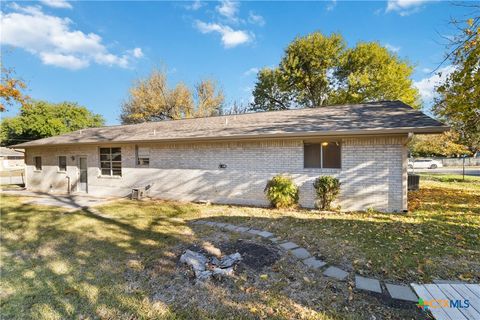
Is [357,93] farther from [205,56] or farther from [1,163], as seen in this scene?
[1,163]

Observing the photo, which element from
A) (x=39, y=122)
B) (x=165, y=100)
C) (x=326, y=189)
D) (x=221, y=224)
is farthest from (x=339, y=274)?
(x=39, y=122)

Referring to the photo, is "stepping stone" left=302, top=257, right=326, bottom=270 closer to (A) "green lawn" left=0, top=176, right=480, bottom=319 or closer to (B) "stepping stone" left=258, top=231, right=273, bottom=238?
(A) "green lawn" left=0, top=176, right=480, bottom=319

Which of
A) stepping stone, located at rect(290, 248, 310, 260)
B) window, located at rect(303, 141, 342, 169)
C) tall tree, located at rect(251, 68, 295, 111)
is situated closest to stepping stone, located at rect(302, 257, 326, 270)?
stepping stone, located at rect(290, 248, 310, 260)

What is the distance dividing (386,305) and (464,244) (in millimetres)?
3409

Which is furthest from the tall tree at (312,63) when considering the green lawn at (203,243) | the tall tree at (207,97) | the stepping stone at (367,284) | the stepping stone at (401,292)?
the stepping stone at (401,292)

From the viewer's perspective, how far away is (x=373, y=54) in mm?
22922

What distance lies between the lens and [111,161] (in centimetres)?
1224

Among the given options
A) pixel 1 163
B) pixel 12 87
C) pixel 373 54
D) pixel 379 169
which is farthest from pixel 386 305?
pixel 1 163

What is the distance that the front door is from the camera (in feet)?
42.5

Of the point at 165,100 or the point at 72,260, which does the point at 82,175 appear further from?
the point at 165,100

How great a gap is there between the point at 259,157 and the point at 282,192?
1.68 m

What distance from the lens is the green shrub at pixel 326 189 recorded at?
7.81 m

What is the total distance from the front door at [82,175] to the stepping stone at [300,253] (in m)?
12.7

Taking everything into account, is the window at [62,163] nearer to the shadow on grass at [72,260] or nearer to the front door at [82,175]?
the front door at [82,175]
